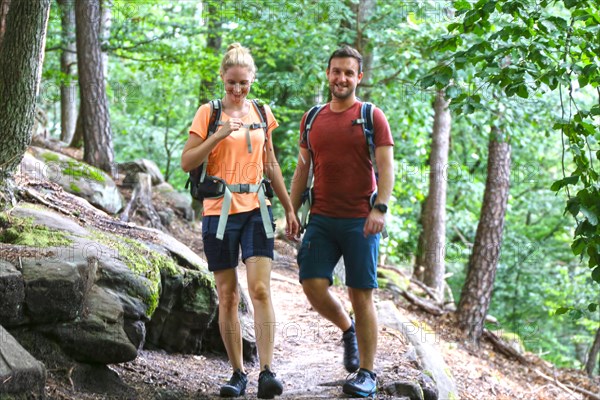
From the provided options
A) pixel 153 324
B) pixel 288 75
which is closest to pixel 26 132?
pixel 153 324

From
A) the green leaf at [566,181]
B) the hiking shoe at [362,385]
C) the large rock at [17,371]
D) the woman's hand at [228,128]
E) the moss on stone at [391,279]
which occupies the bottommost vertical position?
the moss on stone at [391,279]

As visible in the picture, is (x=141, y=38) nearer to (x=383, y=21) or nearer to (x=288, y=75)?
(x=288, y=75)

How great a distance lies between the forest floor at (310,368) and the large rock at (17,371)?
33 cm

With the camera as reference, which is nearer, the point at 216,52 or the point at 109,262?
the point at 109,262

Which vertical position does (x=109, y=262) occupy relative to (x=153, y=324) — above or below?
above

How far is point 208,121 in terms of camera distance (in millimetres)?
4562

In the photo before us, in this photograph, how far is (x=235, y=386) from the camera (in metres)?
4.70

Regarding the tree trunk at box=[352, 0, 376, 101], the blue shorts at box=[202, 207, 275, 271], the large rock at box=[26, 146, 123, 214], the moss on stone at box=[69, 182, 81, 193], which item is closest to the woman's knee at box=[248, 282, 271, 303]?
the blue shorts at box=[202, 207, 275, 271]

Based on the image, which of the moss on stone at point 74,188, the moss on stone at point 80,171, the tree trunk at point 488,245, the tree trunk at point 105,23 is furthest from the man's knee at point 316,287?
the tree trunk at point 105,23

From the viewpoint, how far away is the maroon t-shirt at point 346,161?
180 inches

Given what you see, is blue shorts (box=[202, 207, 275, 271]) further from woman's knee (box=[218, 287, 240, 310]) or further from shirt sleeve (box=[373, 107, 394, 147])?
shirt sleeve (box=[373, 107, 394, 147])

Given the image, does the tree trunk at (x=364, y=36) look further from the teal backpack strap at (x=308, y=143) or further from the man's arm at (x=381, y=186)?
the man's arm at (x=381, y=186)

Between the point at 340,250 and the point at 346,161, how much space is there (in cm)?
64

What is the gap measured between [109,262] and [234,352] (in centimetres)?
134
